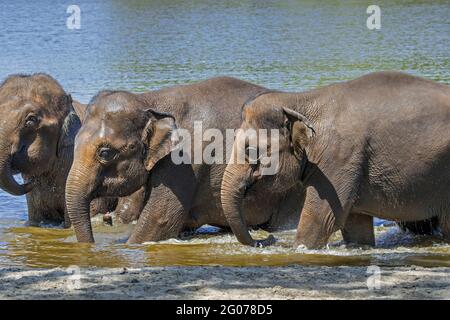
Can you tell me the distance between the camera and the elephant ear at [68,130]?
44.3ft

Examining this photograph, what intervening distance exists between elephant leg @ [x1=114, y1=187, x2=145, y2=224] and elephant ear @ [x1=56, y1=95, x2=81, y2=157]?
2.88 feet

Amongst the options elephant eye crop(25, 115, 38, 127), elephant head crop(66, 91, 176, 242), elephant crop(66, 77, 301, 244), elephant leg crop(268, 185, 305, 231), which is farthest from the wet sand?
elephant eye crop(25, 115, 38, 127)

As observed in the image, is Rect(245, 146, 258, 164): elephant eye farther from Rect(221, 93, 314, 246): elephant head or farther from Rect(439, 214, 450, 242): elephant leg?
Rect(439, 214, 450, 242): elephant leg

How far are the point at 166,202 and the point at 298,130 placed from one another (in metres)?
1.76

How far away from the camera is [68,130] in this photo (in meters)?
13.5

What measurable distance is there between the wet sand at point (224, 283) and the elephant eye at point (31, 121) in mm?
3292

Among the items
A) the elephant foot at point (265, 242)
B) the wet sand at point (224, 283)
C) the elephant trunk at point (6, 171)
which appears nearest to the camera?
the wet sand at point (224, 283)

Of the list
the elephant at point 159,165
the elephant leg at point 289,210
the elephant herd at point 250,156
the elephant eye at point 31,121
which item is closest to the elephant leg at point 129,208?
the elephant herd at point 250,156

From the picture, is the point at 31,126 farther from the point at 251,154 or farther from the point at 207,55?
the point at 207,55

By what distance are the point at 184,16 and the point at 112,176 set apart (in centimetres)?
3241

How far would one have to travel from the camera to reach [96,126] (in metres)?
12.0

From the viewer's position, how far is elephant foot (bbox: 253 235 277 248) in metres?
11.9

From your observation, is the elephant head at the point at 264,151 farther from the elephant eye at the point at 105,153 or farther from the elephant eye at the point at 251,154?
the elephant eye at the point at 105,153

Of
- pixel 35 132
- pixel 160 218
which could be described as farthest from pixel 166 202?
pixel 35 132
